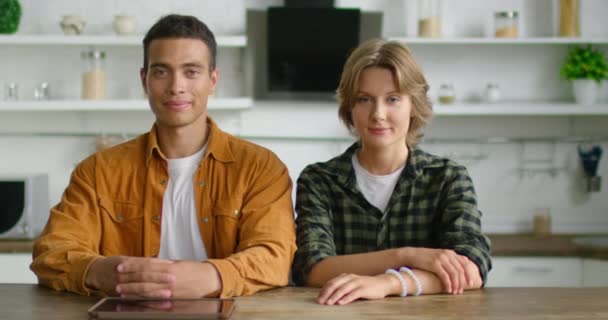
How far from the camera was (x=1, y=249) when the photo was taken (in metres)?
3.66

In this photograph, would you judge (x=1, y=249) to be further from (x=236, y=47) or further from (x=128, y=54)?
(x=236, y=47)

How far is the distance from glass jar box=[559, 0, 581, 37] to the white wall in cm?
9

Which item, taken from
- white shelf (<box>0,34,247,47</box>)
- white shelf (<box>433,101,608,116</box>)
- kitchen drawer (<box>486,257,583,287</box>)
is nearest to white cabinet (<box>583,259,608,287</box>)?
kitchen drawer (<box>486,257,583,287</box>)

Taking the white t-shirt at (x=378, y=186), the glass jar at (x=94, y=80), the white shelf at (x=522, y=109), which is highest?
the glass jar at (x=94, y=80)

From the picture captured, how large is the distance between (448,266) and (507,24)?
2.37 metres

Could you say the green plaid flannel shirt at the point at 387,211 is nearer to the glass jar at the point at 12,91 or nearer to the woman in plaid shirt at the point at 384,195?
the woman in plaid shirt at the point at 384,195

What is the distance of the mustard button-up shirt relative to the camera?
2.08 m

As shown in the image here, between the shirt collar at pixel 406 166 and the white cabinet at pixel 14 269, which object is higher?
the shirt collar at pixel 406 166

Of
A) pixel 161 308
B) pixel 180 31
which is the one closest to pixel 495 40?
pixel 180 31

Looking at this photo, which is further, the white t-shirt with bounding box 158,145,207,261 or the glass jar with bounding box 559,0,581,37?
the glass jar with bounding box 559,0,581,37

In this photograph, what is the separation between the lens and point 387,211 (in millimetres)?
2205

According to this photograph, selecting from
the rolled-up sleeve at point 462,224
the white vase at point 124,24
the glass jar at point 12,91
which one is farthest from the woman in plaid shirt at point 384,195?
the glass jar at point 12,91

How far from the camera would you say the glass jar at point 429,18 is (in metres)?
4.07

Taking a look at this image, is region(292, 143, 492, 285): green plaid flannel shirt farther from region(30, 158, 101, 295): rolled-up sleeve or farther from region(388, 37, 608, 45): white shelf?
region(388, 37, 608, 45): white shelf
